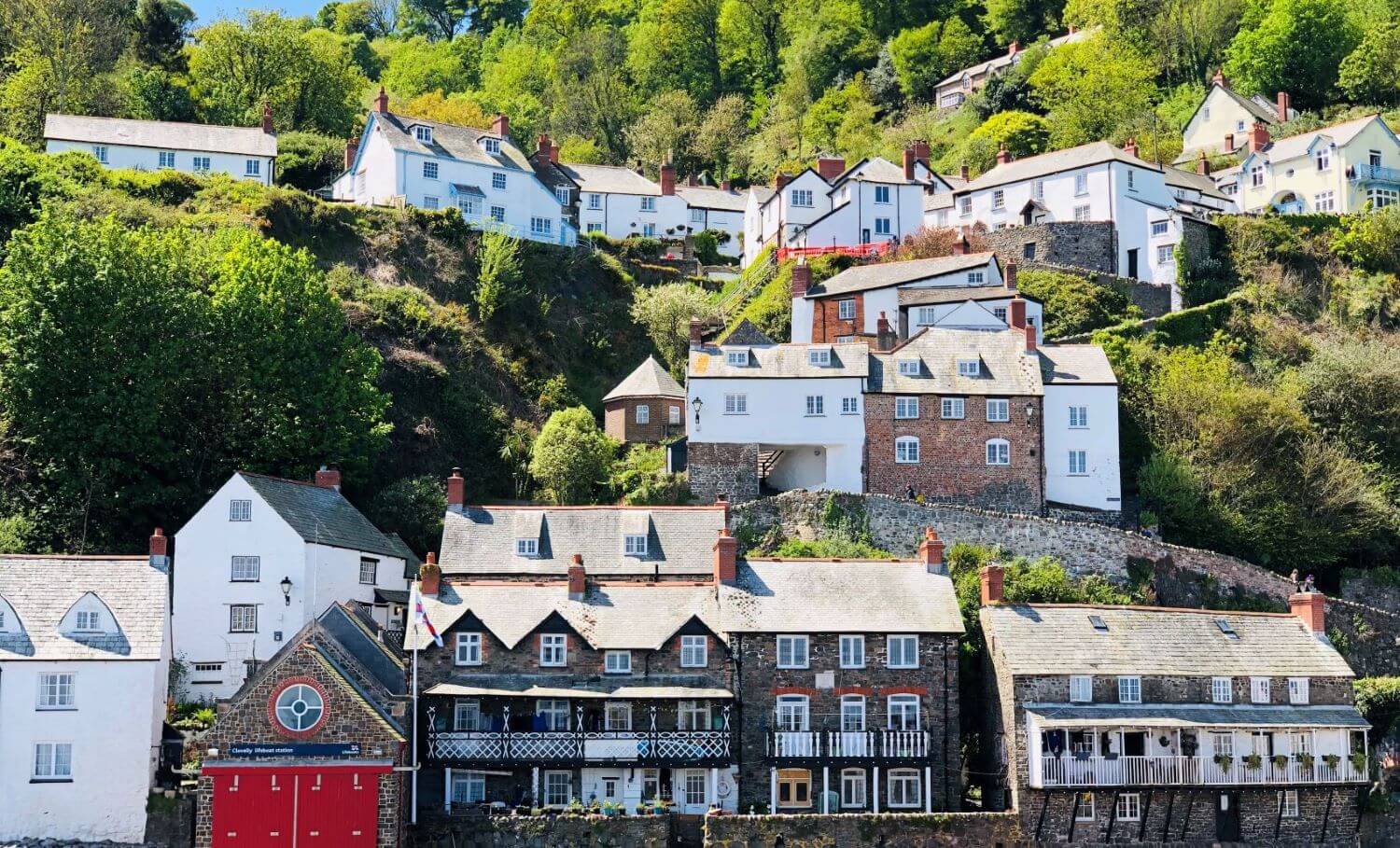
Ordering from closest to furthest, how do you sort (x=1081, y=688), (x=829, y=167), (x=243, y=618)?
(x=1081, y=688) < (x=243, y=618) < (x=829, y=167)

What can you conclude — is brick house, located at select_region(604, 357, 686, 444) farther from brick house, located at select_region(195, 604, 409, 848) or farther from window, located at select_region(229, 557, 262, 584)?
brick house, located at select_region(195, 604, 409, 848)

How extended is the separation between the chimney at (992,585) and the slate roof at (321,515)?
18.5 meters

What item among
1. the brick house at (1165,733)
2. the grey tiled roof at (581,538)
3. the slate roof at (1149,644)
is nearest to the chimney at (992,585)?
the slate roof at (1149,644)

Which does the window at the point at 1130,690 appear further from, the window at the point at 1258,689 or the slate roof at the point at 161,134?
the slate roof at the point at 161,134

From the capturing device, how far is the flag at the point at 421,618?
154 feet

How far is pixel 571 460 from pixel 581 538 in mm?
8357

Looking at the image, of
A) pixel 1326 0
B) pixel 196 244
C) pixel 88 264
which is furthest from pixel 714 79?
pixel 88 264

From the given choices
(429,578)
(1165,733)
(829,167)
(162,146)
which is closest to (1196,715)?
(1165,733)

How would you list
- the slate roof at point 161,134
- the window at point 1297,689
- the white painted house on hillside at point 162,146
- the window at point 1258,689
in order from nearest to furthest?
the window at point 1258,689 < the window at point 1297,689 < the white painted house on hillside at point 162,146 < the slate roof at point 161,134

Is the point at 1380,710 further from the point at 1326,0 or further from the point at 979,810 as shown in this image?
the point at 1326,0

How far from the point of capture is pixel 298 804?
1722 inches

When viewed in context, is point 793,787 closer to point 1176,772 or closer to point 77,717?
point 1176,772

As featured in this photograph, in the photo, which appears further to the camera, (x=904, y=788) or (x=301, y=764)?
(x=904, y=788)

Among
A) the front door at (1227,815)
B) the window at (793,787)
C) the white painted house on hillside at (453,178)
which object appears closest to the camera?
the front door at (1227,815)
